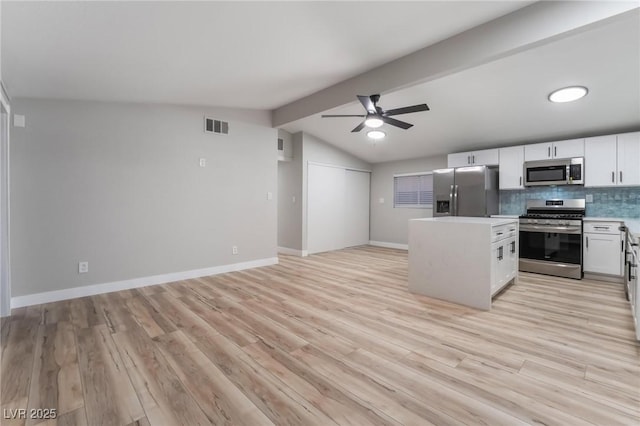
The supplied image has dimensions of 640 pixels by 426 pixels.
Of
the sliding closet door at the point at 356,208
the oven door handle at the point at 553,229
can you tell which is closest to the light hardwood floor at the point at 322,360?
the oven door handle at the point at 553,229

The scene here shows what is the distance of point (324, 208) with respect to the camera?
6.77 meters

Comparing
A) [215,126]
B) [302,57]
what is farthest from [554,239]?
[215,126]

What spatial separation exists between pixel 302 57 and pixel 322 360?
293 cm

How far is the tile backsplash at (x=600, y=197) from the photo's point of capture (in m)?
4.39

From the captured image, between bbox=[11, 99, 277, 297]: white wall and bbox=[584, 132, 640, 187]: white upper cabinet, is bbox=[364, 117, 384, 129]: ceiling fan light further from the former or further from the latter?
bbox=[584, 132, 640, 187]: white upper cabinet

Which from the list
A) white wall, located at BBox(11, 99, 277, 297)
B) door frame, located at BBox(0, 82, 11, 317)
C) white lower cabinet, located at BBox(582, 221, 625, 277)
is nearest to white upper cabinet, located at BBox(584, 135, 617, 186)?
white lower cabinet, located at BBox(582, 221, 625, 277)

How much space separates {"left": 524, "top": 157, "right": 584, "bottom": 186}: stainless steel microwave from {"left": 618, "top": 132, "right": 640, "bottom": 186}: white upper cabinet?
424 millimetres

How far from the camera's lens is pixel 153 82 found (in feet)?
10.7

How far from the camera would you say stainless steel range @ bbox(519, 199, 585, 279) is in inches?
174

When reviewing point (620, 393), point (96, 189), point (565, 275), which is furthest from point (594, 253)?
point (96, 189)

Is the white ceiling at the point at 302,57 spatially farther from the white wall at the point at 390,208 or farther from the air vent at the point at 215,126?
the white wall at the point at 390,208

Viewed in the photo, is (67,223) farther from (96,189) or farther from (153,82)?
(153,82)

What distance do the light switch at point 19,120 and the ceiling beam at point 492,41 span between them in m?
3.86

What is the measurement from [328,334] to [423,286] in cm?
163
